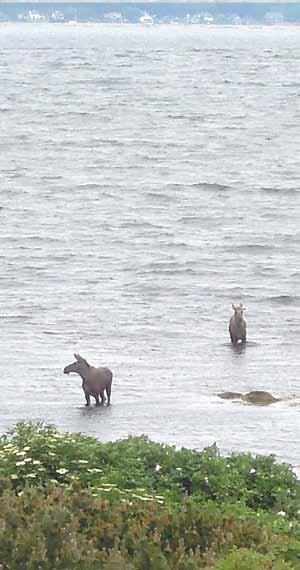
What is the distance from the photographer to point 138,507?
12.4 m

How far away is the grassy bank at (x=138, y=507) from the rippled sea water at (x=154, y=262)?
5.38 metres

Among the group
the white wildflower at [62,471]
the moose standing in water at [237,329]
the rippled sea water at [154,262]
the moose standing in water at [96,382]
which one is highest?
the white wildflower at [62,471]

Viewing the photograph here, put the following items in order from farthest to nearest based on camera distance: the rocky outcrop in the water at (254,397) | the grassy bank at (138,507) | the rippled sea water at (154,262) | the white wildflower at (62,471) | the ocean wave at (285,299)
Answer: the ocean wave at (285,299)
the rocky outcrop in the water at (254,397)
the rippled sea water at (154,262)
the white wildflower at (62,471)
the grassy bank at (138,507)

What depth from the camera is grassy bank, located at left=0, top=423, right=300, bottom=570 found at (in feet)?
36.5

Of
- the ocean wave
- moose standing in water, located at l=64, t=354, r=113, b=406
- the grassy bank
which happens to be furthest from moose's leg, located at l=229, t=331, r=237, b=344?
the grassy bank

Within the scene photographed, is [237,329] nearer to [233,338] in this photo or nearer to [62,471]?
[233,338]

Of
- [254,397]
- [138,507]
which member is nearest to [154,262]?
[254,397]

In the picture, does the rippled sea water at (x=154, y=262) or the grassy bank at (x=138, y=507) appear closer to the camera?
the grassy bank at (x=138, y=507)

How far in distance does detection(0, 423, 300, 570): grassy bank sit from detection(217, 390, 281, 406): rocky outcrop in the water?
833cm

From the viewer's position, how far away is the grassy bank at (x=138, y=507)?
11.1 meters

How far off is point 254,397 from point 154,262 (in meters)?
16.6

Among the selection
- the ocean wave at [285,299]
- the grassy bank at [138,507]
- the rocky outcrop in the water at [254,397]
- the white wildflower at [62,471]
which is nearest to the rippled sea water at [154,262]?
the ocean wave at [285,299]

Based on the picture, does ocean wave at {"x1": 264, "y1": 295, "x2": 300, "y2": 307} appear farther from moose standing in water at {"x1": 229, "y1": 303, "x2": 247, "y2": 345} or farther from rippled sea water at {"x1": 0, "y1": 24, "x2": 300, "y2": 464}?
moose standing in water at {"x1": 229, "y1": 303, "x2": 247, "y2": 345}

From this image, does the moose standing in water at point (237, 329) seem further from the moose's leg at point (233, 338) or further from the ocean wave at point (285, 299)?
the ocean wave at point (285, 299)
